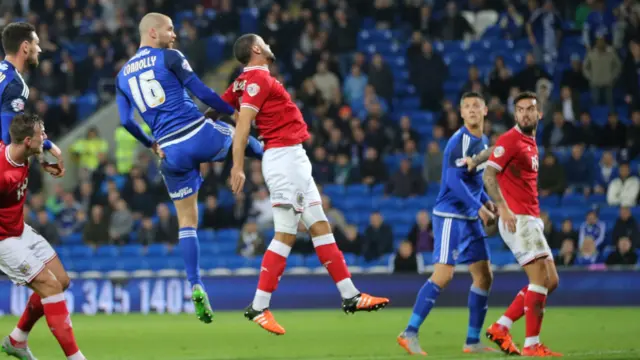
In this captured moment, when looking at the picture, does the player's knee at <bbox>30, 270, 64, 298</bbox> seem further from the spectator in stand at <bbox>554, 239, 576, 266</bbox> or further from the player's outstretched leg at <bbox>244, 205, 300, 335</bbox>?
the spectator in stand at <bbox>554, 239, 576, 266</bbox>

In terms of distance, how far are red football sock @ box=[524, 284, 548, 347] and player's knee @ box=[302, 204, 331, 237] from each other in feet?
6.61

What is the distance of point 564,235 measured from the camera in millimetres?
18000

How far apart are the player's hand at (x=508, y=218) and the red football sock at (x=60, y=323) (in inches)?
153

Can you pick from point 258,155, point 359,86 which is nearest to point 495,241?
point 359,86

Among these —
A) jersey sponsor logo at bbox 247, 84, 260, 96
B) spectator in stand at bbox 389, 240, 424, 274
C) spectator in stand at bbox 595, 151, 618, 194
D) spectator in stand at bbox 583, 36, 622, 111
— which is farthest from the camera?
spectator in stand at bbox 583, 36, 622, 111

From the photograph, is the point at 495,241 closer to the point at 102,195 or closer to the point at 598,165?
the point at 598,165

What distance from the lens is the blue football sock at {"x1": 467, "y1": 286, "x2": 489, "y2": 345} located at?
35.8 feet

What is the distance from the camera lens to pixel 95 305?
1780cm

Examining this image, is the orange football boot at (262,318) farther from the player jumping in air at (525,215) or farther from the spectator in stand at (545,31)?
the spectator in stand at (545,31)

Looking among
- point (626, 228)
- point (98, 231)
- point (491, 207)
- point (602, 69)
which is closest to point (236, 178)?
point (491, 207)

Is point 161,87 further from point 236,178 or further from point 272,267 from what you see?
point 272,267

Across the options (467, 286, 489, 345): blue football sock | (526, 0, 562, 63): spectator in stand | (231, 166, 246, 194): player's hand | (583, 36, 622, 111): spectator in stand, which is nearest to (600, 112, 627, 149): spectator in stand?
(583, 36, 622, 111): spectator in stand

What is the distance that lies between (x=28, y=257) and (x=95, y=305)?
8.91 meters

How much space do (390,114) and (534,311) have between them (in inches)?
494
